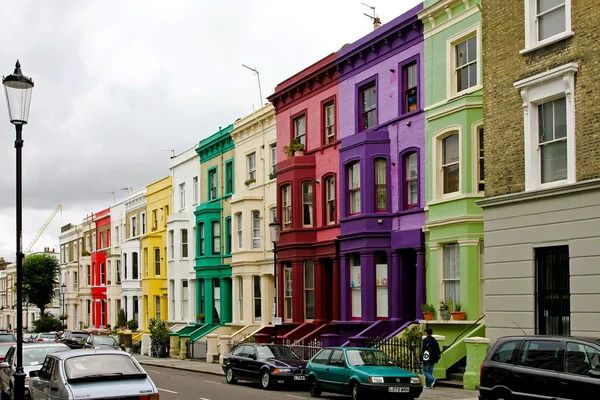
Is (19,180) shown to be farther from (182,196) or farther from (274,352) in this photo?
(182,196)

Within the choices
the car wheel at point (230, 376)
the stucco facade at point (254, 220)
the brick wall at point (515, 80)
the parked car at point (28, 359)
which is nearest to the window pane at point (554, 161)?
the brick wall at point (515, 80)

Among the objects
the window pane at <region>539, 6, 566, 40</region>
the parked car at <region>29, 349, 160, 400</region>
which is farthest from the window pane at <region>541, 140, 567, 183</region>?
the parked car at <region>29, 349, 160, 400</region>

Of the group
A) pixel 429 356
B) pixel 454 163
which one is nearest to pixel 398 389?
pixel 429 356

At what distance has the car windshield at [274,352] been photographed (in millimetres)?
26945

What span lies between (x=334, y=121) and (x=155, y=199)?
24.8 meters

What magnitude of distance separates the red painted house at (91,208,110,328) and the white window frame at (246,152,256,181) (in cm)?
2900

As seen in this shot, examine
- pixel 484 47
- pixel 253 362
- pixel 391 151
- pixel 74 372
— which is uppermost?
pixel 484 47

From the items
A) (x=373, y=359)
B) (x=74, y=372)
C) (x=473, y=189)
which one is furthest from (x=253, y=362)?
(x=74, y=372)

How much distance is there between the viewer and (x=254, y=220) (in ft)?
135

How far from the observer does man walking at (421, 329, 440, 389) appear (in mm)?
23047

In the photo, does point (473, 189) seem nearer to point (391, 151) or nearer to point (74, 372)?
point (391, 151)

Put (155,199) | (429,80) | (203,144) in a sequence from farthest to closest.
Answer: (155,199) < (203,144) < (429,80)

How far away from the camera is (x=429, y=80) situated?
28.2m

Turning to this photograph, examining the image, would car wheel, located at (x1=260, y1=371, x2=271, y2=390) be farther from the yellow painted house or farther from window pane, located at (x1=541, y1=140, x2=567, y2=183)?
the yellow painted house
